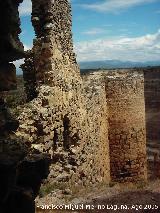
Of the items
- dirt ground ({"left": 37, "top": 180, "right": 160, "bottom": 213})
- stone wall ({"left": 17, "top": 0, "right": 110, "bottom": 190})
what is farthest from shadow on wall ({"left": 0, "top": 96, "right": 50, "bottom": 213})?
stone wall ({"left": 17, "top": 0, "right": 110, "bottom": 190})

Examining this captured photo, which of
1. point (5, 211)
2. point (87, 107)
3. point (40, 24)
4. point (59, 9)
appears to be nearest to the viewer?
point (5, 211)

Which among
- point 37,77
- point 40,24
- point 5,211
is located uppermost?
point 40,24

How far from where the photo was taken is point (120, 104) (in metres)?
20.7

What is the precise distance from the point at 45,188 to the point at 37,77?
337 cm

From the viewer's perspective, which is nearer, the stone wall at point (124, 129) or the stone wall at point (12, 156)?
the stone wall at point (12, 156)

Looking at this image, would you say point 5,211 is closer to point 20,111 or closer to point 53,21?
point 20,111

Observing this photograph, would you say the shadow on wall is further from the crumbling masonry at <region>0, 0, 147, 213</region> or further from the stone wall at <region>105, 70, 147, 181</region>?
the stone wall at <region>105, 70, 147, 181</region>

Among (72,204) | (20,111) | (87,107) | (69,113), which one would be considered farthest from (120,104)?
(72,204)

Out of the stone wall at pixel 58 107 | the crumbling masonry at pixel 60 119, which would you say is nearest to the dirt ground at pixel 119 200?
the crumbling masonry at pixel 60 119

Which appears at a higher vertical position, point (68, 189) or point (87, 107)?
point (87, 107)

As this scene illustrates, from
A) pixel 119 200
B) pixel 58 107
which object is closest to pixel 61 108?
pixel 58 107

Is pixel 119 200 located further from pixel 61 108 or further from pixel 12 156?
pixel 12 156

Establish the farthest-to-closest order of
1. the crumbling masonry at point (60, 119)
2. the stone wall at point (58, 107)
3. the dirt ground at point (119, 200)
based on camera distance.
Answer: the stone wall at point (58, 107) → the dirt ground at point (119, 200) → the crumbling masonry at point (60, 119)

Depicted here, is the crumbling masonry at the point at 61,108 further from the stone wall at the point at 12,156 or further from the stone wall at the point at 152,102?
the stone wall at the point at 152,102
